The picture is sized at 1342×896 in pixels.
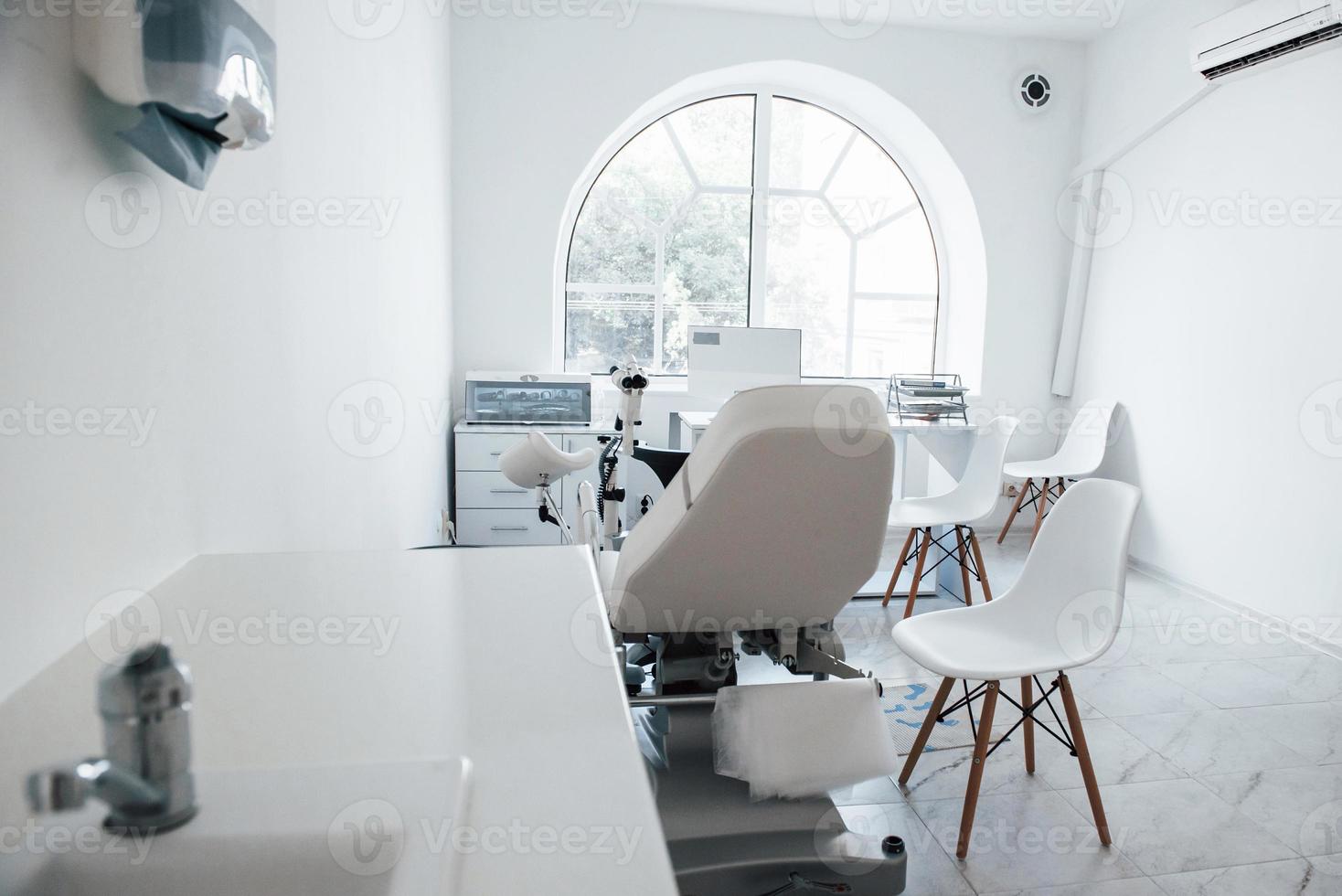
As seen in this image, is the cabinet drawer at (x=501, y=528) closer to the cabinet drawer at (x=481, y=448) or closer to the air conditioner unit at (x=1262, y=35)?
the cabinet drawer at (x=481, y=448)

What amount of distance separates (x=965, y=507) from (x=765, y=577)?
215cm

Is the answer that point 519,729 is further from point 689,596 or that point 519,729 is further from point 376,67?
point 376,67

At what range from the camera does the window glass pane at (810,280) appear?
5.41 m

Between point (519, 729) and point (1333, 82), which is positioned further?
point (1333, 82)

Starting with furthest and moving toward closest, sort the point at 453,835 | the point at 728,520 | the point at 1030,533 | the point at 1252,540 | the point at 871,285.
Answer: the point at 871,285
the point at 1030,533
the point at 1252,540
the point at 728,520
the point at 453,835

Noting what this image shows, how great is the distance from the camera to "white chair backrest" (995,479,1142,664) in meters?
2.02

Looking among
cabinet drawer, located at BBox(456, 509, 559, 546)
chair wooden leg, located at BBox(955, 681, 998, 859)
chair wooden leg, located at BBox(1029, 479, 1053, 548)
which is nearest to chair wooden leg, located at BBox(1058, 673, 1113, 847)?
chair wooden leg, located at BBox(955, 681, 998, 859)

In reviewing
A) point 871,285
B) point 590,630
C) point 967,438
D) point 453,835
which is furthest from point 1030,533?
point 453,835

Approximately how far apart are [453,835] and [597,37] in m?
4.78

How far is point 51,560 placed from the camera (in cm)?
85

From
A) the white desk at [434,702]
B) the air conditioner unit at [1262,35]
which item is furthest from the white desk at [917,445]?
the white desk at [434,702]

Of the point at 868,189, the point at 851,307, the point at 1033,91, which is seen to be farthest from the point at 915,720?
the point at 1033,91

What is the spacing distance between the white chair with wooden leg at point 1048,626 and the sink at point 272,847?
1.52 m

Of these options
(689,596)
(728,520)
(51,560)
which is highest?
(51,560)
